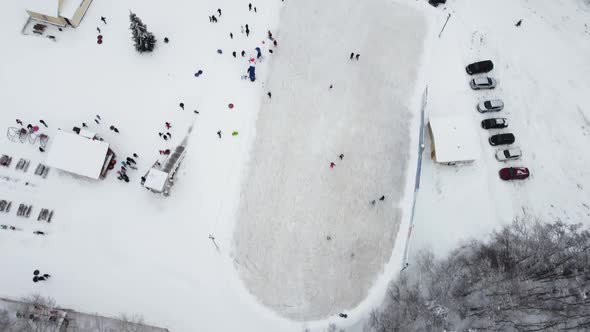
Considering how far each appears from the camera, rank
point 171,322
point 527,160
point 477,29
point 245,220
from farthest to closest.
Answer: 1. point 477,29
2. point 527,160
3. point 245,220
4. point 171,322

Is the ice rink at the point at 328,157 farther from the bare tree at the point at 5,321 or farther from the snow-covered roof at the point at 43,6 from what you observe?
the snow-covered roof at the point at 43,6

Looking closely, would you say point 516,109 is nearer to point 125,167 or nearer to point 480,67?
point 480,67

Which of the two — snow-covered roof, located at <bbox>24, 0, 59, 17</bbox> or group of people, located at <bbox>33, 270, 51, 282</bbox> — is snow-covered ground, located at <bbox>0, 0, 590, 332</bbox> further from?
snow-covered roof, located at <bbox>24, 0, 59, 17</bbox>

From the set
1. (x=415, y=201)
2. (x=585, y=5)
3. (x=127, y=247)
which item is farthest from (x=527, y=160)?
(x=127, y=247)

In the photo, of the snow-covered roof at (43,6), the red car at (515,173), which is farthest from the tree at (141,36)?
the red car at (515,173)

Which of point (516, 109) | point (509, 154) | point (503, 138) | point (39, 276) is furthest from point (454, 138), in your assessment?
point (39, 276)

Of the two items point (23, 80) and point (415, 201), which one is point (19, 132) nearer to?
point (23, 80)
